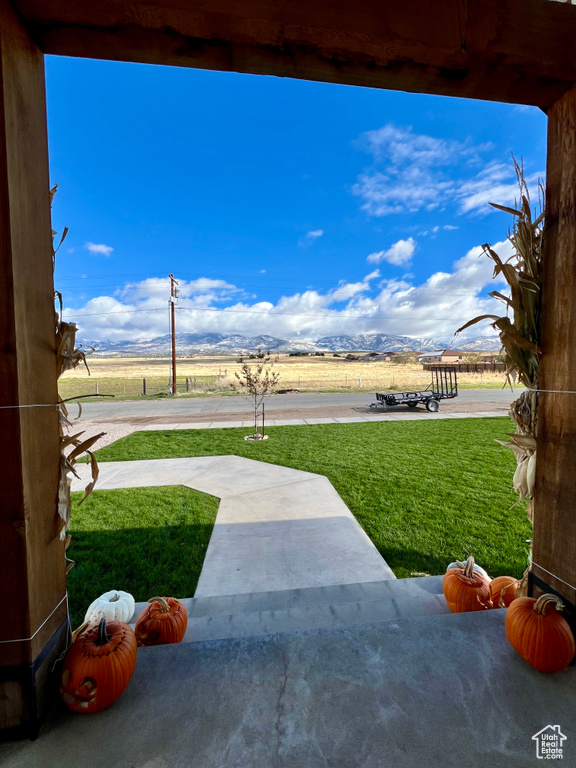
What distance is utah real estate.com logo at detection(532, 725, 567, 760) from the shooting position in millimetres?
1184

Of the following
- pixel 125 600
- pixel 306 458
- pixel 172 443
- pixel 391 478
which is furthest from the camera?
pixel 172 443

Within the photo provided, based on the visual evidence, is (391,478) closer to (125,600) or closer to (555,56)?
(125,600)

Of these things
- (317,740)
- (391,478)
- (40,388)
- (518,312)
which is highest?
(518,312)

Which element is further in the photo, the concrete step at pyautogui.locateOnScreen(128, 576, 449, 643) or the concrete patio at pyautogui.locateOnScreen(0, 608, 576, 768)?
the concrete step at pyautogui.locateOnScreen(128, 576, 449, 643)

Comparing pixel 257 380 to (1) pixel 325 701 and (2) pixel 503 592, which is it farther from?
(1) pixel 325 701

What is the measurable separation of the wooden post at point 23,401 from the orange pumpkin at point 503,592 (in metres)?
2.28

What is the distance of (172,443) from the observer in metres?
8.09

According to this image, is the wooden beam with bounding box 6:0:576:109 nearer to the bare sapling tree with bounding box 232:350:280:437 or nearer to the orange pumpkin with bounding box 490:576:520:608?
the orange pumpkin with bounding box 490:576:520:608

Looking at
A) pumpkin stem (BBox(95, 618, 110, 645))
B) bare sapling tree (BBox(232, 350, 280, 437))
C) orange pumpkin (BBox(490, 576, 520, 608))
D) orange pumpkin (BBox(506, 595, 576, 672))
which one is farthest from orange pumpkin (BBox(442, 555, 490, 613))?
bare sapling tree (BBox(232, 350, 280, 437))

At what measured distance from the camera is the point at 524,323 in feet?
5.92

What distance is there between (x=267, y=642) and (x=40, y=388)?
1472 mm

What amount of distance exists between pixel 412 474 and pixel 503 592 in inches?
139

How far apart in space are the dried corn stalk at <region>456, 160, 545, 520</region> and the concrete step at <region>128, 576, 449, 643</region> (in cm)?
101

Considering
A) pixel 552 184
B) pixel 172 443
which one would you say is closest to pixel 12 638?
pixel 552 184
